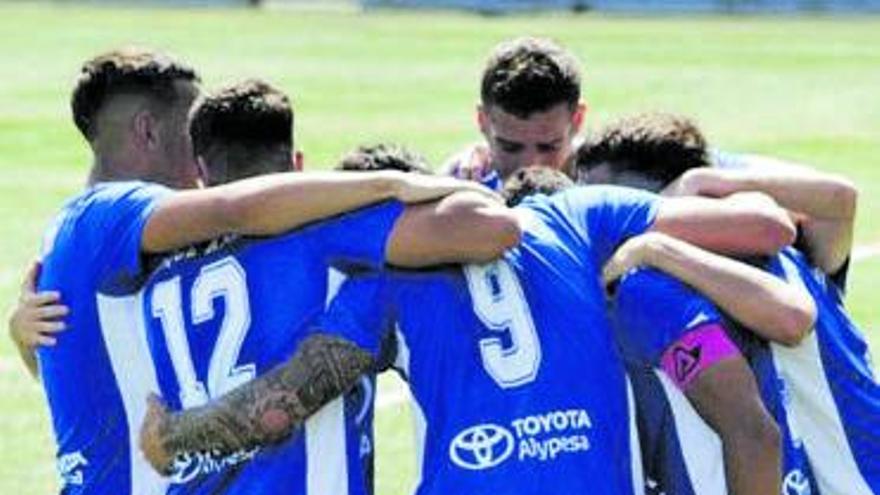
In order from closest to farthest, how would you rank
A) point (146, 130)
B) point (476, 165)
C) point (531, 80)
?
point (146, 130) < point (531, 80) < point (476, 165)

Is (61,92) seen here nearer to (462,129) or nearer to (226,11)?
(462,129)

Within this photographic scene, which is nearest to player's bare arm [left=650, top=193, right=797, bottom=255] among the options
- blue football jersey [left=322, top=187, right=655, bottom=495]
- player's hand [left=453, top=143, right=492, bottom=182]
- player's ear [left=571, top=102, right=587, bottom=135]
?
blue football jersey [left=322, top=187, right=655, bottom=495]

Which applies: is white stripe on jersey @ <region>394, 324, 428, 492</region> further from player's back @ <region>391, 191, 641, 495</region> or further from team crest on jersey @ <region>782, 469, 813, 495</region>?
team crest on jersey @ <region>782, 469, 813, 495</region>

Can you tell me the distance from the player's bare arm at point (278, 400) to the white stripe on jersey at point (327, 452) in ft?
0.15

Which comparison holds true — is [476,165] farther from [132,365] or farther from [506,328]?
[506,328]

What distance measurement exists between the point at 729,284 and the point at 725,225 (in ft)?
0.69

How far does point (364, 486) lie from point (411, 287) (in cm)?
46

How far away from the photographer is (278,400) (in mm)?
5133

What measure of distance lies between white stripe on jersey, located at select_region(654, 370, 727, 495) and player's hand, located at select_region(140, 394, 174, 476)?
108 cm

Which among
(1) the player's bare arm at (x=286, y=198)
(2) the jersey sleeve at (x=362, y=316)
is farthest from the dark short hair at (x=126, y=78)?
(2) the jersey sleeve at (x=362, y=316)

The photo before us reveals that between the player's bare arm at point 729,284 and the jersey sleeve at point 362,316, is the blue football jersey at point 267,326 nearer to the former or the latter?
the jersey sleeve at point 362,316

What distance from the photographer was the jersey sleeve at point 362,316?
16.9 feet

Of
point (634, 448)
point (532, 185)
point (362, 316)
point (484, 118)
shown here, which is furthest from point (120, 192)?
point (484, 118)

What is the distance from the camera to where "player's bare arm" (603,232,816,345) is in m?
5.15
